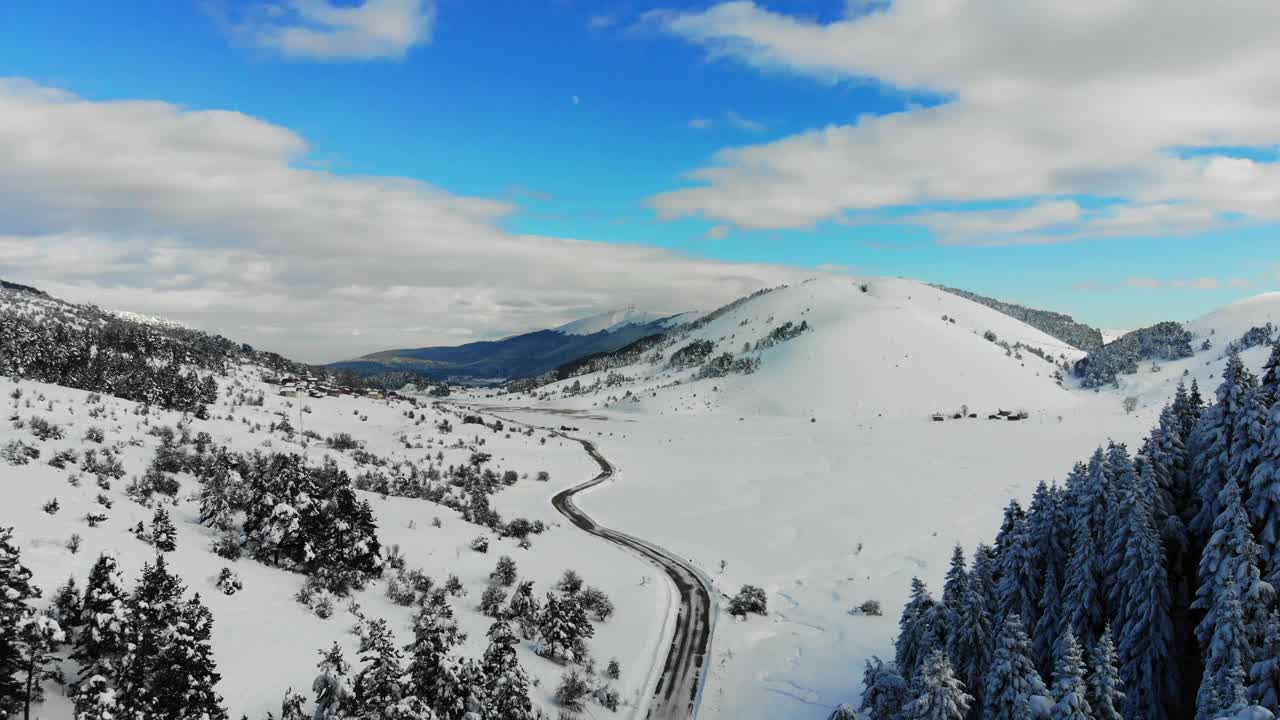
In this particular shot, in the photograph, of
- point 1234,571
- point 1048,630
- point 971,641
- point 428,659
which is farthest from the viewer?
point 1048,630

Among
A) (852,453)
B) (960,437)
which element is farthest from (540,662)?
(960,437)

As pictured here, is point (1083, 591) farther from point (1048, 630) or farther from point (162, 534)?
point (162, 534)

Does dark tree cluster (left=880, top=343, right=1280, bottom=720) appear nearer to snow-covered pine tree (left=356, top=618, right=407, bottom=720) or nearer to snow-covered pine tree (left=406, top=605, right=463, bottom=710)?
snow-covered pine tree (left=406, top=605, right=463, bottom=710)

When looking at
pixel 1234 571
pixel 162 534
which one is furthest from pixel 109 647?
pixel 1234 571

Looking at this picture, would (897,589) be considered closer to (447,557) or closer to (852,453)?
(447,557)

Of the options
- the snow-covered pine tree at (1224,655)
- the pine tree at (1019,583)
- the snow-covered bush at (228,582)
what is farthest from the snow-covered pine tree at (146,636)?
the pine tree at (1019,583)
